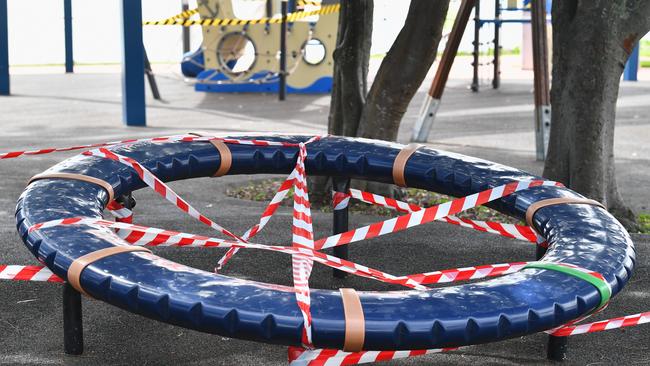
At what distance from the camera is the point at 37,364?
12.8 ft

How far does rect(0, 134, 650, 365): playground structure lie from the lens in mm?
3045

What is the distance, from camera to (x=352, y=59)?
7375 mm

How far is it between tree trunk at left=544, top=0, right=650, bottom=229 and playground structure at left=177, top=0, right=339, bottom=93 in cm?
915

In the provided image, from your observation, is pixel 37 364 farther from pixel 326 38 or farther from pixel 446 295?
pixel 326 38

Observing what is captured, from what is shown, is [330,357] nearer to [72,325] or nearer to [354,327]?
[354,327]

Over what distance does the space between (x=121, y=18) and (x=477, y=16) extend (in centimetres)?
673

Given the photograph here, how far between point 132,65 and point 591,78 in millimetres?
7115

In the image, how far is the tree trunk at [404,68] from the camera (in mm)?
6945

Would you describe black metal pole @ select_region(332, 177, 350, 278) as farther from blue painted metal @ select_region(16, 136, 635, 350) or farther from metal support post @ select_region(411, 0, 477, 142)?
metal support post @ select_region(411, 0, 477, 142)

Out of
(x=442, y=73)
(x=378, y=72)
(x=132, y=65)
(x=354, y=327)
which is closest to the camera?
(x=354, y=327)

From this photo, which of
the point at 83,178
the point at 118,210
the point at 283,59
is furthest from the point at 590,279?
the point at 283,59

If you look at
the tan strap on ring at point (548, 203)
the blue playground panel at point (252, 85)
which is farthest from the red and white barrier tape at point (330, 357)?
the blue playground panel at point (252, 85)

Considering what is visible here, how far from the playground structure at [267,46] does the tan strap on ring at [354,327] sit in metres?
12.2

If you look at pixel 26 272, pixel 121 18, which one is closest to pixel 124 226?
pixel 26 272
